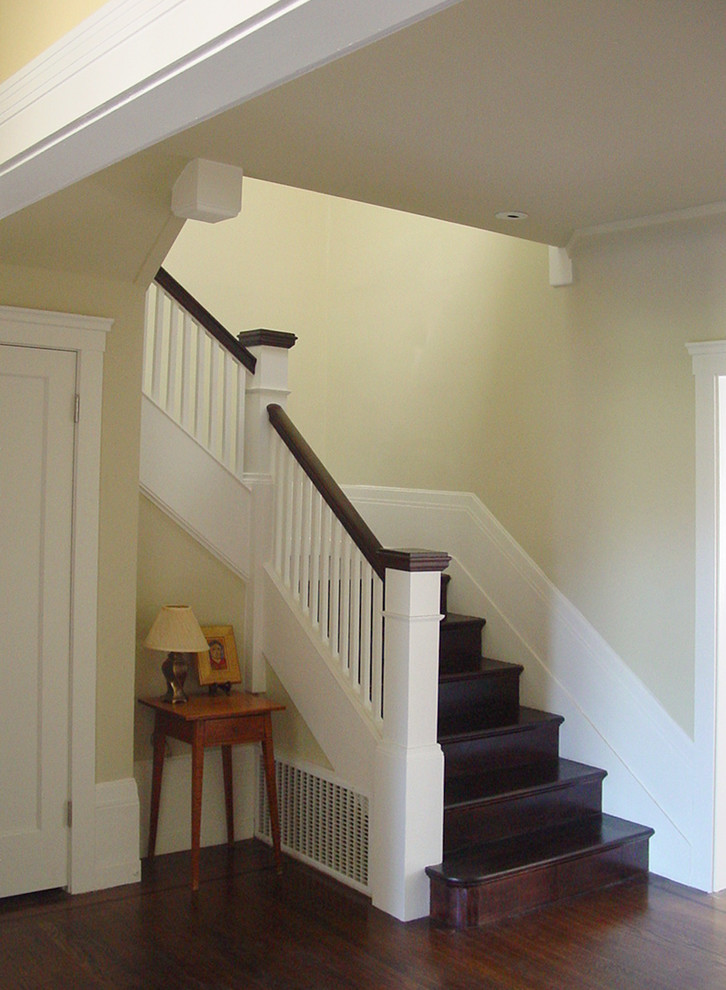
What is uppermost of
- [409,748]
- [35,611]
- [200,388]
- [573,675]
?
[200,388]

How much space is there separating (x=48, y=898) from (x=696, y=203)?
144 inches

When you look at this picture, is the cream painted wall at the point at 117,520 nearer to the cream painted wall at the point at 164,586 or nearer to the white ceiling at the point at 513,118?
the cream painted wall at the point at 164,586

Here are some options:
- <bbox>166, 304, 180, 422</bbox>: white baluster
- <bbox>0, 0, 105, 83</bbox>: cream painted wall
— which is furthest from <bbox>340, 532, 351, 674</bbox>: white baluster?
<bbox>0, 0, 105, 83</bbox>: cream painted wall

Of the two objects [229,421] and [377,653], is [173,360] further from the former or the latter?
[377,653]

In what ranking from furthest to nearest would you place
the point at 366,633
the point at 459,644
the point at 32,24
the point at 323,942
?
the point at 459,644 → the point at 366,633 → the point at 323,942 → the point at 32,24

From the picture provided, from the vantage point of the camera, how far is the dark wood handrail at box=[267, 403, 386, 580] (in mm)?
4168

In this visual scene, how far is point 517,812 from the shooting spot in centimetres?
432

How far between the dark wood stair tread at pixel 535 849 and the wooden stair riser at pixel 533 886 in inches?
0.8

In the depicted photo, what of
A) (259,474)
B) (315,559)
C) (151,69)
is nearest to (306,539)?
(315,559)

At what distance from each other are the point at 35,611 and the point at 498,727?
200 cm

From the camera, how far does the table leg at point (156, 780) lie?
441 cm

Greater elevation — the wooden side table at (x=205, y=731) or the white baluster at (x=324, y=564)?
the white baluster at (x=324, y=564)

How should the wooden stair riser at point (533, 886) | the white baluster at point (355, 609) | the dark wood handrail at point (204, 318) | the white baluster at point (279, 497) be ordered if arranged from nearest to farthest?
the wooden stair riser at point (533, 886)
the white baluster at point (355, 609)
the dark wood handrail at point (204, 318)
the white baluster at point (279, 497)

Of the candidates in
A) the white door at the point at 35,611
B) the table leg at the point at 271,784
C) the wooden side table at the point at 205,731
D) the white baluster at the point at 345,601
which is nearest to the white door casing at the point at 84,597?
the white door at the point at 35,611
